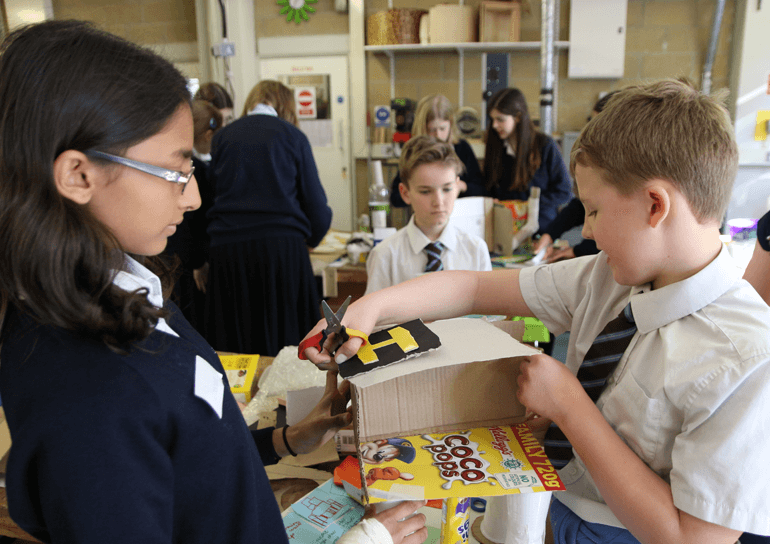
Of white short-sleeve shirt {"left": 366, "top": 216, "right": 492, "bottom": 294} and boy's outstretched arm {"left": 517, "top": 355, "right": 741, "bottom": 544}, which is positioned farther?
white short-sleeve shirt {"left": 366, "top": 216, "right": 492, "bottom": 294}

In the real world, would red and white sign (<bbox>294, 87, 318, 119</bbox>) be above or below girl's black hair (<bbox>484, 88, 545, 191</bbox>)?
above

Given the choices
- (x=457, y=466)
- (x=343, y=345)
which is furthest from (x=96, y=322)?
(x=457, y=466)

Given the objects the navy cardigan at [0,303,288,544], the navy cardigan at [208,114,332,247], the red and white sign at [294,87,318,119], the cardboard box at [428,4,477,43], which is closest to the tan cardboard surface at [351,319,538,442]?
the navy cardigan at [0,303,288,544]

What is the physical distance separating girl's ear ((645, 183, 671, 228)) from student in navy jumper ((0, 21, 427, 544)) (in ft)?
2.06

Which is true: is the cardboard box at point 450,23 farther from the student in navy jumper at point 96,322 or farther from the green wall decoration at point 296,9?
the student in navy jumper at point 96,322

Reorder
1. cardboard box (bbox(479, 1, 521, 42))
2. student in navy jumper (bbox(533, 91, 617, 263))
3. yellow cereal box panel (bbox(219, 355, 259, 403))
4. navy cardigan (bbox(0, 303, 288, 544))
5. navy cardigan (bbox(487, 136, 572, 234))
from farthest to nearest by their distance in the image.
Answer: cardboard box (bbox(479, 1, 521, 42)), navy cardigan (bbox(487, 136, 572, 234)), student in navy jumper (bbox(533, 91, 617, 263)), yellow cereal box panel (bbox(219, 355, 259, 403)), navy cardigan (bbox(0, 303, 288, 544))

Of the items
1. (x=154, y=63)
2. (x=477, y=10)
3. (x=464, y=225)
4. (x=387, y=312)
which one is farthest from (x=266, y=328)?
(x=477, y=10)

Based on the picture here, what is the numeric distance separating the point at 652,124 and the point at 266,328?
87.0 inches

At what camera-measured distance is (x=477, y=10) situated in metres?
4.92

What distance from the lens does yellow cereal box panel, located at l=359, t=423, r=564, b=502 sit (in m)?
0.70

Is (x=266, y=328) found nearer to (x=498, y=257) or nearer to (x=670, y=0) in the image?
(x=498, y=257)

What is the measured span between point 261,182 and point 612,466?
6.66 feet

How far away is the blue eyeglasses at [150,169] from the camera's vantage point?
0.61 m

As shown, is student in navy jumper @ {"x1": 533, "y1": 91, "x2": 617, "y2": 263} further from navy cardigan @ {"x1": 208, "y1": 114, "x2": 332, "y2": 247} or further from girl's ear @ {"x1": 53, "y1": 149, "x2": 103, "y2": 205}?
girl's ear @ {"x1": 53, "y1": 149, "x2": 103, "y2": 205}
